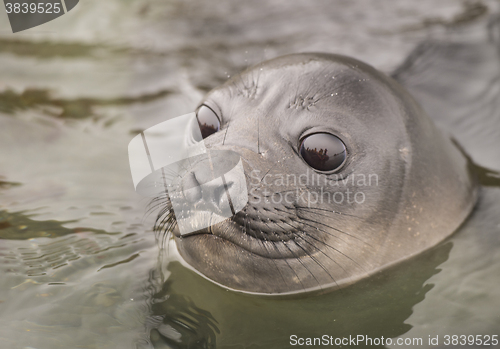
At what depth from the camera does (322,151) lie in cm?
281

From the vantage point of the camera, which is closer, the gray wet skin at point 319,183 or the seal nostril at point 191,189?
the seal nostril at point 191,189

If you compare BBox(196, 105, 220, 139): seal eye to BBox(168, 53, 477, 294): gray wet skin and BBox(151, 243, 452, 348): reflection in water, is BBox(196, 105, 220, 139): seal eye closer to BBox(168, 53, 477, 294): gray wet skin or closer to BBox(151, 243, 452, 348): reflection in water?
BBox(168, 53, 477, 294): gray wet skin

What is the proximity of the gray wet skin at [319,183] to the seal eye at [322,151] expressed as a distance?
0.03 metres

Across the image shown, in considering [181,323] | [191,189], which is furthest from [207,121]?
[181,323]

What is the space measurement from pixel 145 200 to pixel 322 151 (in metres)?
1.51

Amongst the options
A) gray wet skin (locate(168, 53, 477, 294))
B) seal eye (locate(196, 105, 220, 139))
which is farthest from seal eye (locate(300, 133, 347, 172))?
seal eye (locate(196, 105, 220, 139))

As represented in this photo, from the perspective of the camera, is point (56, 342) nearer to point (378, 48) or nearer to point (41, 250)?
point (41, 250)

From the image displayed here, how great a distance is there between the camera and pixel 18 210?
136 inches

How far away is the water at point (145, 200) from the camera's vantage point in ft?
8.94

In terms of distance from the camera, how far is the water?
2725mm

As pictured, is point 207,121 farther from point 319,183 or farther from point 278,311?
point 278,311

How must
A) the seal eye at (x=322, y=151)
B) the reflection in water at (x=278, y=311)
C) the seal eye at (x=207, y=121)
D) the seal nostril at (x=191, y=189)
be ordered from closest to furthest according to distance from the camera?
1. the seal nostril at (x=191, y=189)
2. the reflection in water at (x=278, y=311)
3. the seal eye at (x=322, y=151)
4. the seal eye at (x=207, y=121)

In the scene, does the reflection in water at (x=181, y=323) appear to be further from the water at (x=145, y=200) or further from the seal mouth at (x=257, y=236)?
the seal mouth at (x=257, y=236)

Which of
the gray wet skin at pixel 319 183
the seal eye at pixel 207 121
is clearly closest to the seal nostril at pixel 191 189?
the gray wet skin at pixel 319 183
